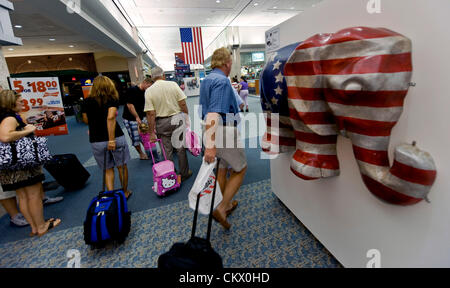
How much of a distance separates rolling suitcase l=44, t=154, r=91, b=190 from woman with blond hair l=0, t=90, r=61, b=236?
0.91m

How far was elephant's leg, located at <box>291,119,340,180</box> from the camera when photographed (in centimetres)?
112

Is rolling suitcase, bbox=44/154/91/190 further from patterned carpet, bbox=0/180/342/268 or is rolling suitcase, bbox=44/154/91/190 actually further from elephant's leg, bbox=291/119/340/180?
elephant's leg, bbox=291/119/340/180

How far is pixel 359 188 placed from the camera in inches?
50.1

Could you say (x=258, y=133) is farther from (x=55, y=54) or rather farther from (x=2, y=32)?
(x=55, y=54)

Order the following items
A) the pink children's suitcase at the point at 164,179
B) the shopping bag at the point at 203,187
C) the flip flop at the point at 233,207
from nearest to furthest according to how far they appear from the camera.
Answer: the shopping bag at the point at 203,187 → the flip flop at the point at 233,207 → the pink children's suitcase at the point at 164,179

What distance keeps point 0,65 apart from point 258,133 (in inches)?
177

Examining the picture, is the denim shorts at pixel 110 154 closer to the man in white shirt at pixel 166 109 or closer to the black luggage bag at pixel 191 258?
the man in white shirt at pixel 166 109

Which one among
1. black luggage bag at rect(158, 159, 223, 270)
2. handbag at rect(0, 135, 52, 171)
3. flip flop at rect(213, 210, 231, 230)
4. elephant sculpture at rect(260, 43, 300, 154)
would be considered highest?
elephant sculpture at rect(260, 43, 300, 154)

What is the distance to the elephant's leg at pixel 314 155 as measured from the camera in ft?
3.68

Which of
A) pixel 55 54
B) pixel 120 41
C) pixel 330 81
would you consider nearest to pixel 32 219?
pixel 330 81

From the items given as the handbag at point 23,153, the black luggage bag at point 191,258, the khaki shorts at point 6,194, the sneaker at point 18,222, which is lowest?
the sneaker at point 18,222

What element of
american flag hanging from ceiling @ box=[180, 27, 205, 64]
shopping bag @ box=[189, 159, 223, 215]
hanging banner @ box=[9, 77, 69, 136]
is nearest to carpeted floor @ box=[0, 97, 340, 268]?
shopping bag @ box=[189, 159, 223, 215]

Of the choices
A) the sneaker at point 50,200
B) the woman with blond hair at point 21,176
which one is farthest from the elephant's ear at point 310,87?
the sneaker at point 50,200

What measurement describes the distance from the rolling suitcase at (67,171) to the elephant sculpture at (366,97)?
330 cm
